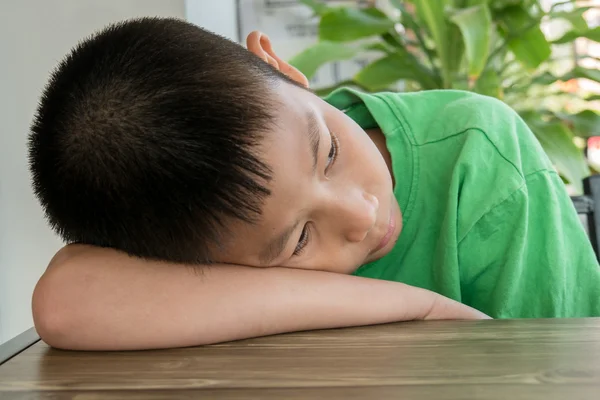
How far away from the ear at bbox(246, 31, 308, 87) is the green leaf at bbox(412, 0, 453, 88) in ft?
3.25

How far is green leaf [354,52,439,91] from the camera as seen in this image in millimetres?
1702

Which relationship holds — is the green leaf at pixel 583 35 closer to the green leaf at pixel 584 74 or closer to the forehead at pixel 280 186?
the green leaf at pixel 584 74

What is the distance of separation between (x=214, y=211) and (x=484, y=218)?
0.35 m

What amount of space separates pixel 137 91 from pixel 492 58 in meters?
1.42

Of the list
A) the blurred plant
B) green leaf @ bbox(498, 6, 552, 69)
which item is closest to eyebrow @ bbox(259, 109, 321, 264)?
the blurred plant

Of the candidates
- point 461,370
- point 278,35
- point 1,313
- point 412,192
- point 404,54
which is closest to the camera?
point 461,370

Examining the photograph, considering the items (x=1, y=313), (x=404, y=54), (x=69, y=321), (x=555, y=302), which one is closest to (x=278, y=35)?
(x=404, y=54)

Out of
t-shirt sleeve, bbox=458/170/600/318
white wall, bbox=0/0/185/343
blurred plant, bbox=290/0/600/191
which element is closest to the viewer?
t-shirt sleeve, bbox=458/170/600/318

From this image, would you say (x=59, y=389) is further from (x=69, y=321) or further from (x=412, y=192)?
(x=412, y=192)

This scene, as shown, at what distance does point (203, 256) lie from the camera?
568 mm

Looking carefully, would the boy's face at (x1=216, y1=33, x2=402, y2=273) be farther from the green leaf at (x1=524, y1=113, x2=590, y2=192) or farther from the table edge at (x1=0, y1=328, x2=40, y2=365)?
the green leaf at (x1=524, y1=113, x2=590, y2=192)

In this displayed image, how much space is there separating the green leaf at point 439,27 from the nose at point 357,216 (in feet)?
3.74

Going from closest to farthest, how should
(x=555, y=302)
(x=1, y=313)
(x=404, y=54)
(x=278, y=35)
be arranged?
(x=555, y=302) → (x=1, y=313) → (x=404, y=54) → (x=278, y=35)

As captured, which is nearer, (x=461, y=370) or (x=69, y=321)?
(x=461, y=370)
